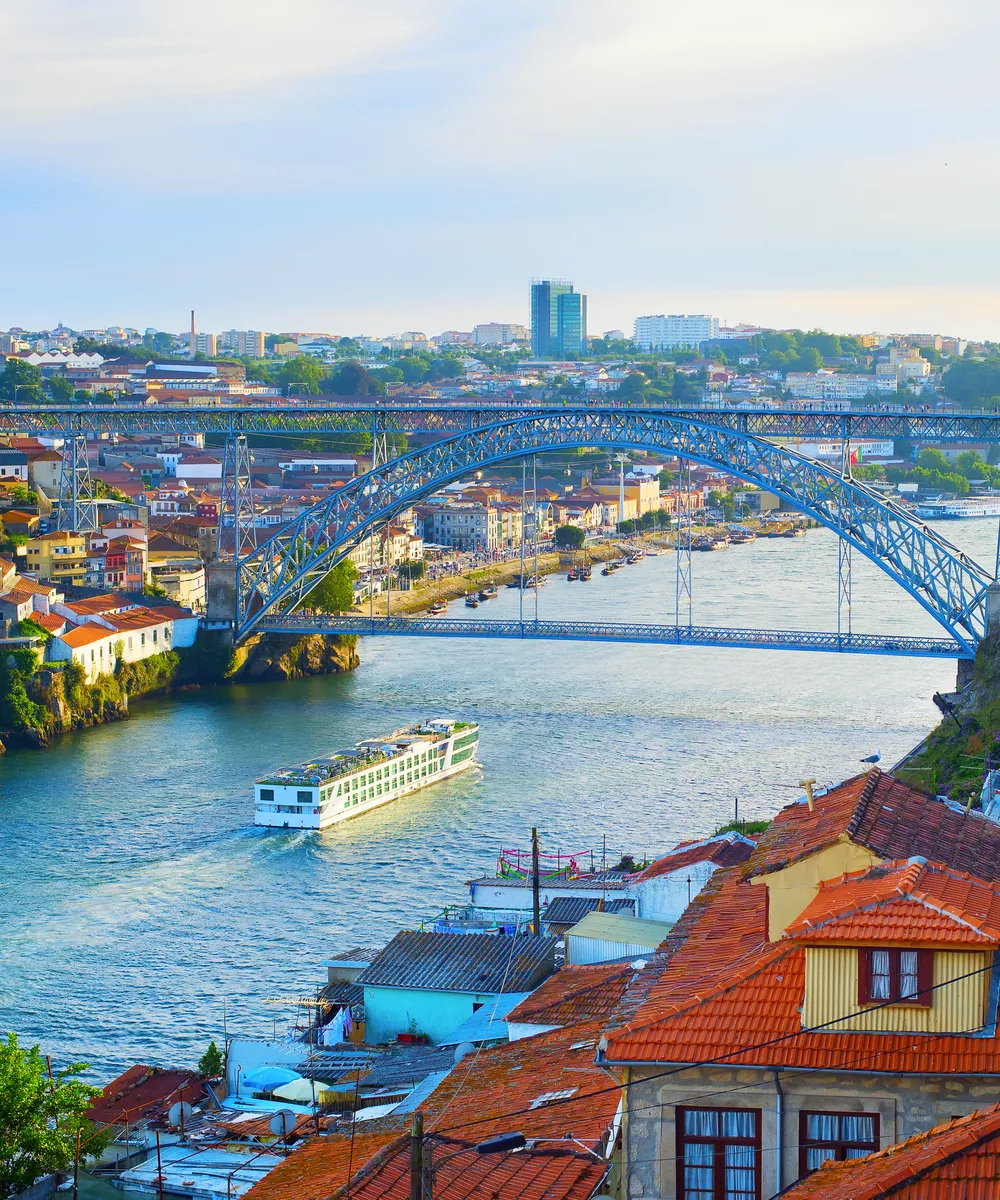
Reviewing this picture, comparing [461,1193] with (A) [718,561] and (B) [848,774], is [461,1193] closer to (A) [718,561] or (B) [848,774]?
(B) [848,774]

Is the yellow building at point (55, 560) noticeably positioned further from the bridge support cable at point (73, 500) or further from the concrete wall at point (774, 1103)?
the concrete wall at point (774, 1103)

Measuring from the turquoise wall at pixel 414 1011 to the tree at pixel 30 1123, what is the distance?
3.13 m

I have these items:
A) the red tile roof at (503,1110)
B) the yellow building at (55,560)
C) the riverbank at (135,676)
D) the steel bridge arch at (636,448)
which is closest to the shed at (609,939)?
the red tile roof at (503,1110)

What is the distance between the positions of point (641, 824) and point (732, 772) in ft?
7.88

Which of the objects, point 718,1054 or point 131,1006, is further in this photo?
point 131,1006

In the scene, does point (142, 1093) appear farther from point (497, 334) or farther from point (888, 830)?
point (497, 334)

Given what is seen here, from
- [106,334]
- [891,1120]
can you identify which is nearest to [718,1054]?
[891,1120]

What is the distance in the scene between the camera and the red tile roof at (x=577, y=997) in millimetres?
7812

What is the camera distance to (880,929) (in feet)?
14.6

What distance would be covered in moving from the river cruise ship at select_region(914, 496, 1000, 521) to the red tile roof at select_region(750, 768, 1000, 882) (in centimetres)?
4538

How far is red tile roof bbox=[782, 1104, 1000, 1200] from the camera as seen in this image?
3605mm

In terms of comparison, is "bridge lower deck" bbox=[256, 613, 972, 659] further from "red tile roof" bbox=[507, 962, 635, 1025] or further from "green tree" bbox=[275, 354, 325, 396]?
"green tree" bbox=[275, 354, 325, 396]

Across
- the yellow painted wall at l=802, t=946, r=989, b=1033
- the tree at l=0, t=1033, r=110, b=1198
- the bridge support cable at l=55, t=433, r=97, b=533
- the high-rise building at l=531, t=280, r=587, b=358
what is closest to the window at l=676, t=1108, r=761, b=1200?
the yellow painted wall at l=802, t=946, r=989, b=1033

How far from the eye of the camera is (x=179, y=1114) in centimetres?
927
